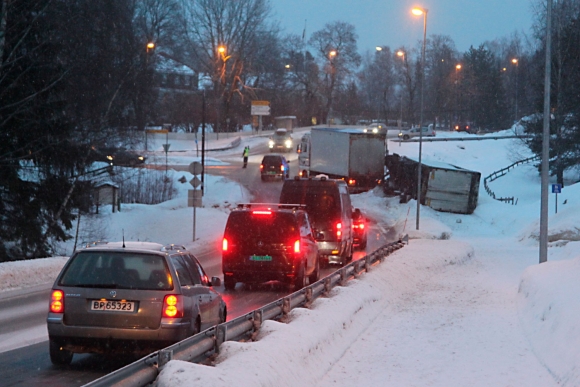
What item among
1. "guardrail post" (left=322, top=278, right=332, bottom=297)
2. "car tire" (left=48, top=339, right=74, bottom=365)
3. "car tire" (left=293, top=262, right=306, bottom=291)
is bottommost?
"car tire" (left=293, top=262, right=306, bottom=291)

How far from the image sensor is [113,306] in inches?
342

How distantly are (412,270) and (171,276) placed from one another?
14132 mm

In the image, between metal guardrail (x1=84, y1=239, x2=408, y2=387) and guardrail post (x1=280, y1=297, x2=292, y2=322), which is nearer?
metal guardrail (x1=84, y1=239, x2=408, y2=387)

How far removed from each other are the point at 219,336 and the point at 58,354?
1.99 metres

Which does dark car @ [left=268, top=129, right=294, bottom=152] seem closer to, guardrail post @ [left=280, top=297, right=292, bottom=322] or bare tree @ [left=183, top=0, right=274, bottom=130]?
bare tree @ [left=183, top=0, right=274, bottom=130]

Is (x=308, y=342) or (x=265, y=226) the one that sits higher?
(x=265, y=226)

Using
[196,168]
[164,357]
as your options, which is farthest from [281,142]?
[164,357]

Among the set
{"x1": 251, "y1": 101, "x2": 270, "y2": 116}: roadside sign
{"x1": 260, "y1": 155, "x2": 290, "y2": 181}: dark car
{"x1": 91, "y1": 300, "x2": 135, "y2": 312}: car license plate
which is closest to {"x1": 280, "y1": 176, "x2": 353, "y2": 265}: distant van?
{"x1": 91, "y1": 300, "x2": 135, "y2": 312}: car license plate

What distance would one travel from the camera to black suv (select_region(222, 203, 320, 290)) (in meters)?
17.0

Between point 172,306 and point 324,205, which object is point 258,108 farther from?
point 172,306

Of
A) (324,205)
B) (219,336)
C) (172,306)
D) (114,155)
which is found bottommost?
(219,336)

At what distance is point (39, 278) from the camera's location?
2016 cm

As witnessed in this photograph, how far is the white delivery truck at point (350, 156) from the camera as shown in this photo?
47281mm

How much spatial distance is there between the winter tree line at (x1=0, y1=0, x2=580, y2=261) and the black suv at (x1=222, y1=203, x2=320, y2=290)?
12821 millimetres
